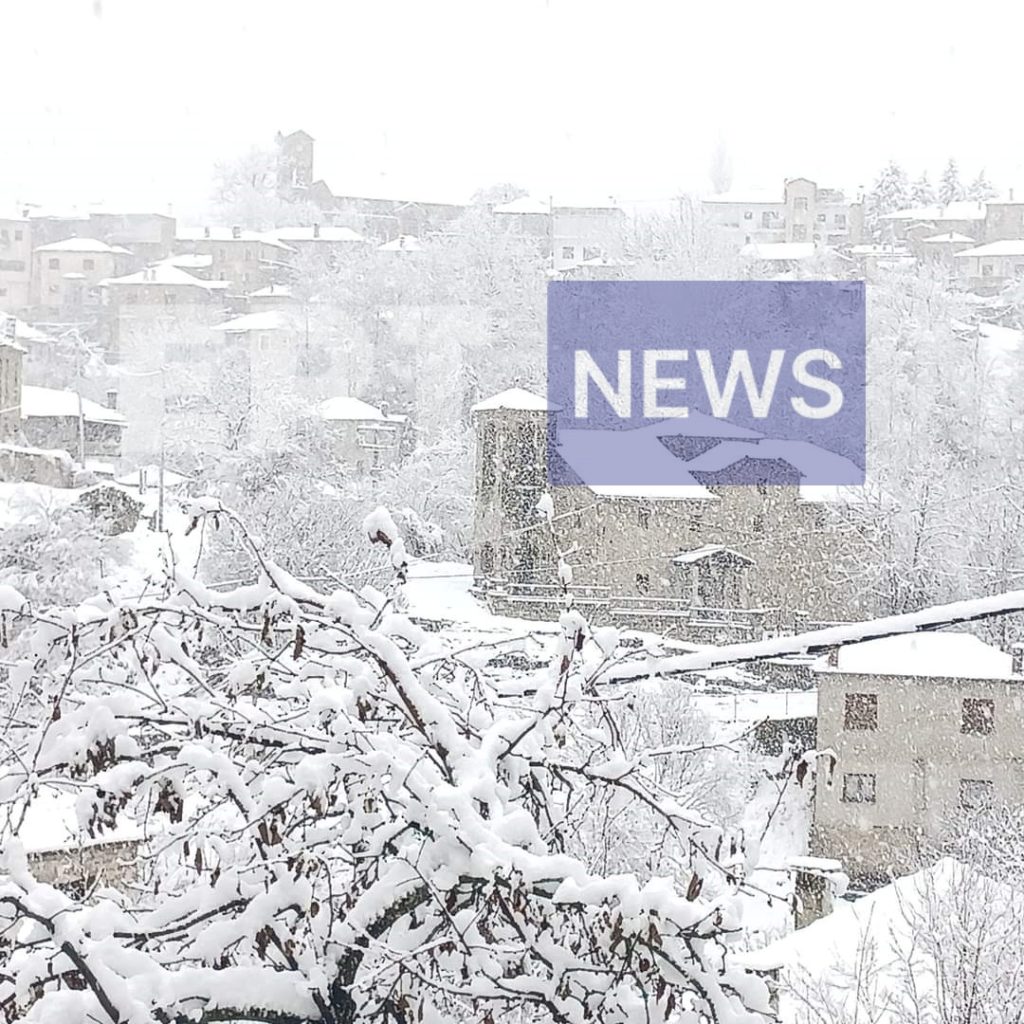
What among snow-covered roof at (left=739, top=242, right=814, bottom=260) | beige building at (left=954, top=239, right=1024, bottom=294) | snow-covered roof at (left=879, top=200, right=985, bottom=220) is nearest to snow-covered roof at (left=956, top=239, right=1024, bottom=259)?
beige building at (left=954, top=239, right=1024, bottom=294)

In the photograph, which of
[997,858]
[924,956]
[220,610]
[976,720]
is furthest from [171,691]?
[976,720]

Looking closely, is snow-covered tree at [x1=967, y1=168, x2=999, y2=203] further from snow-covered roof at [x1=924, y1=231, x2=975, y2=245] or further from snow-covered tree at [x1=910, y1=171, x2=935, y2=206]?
snow-covered roof at [x1=924, y1=231, x2=975, y2=245]

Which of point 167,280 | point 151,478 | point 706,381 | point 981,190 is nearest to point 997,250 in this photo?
point 981,190

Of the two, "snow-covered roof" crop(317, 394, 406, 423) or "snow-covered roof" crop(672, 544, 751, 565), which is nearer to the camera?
"snow-covered roof" crop(672, 544, 751, 565)

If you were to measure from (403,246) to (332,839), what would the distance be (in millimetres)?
21585

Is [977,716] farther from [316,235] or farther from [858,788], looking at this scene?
[316,235]

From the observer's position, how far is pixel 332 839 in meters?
0.85

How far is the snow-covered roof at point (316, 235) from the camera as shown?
76.1 feet

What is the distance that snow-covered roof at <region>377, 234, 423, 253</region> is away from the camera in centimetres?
2172

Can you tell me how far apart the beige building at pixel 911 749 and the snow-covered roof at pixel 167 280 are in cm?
1466

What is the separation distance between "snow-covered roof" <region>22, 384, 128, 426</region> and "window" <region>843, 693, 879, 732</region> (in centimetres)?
1039

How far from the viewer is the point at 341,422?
54.0 ft

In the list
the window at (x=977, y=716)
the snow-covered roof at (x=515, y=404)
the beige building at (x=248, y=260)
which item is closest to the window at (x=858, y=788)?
the window at (x=977, y=716)

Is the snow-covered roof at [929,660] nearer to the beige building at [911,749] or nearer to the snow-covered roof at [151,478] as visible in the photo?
the beige building at [911,749]
